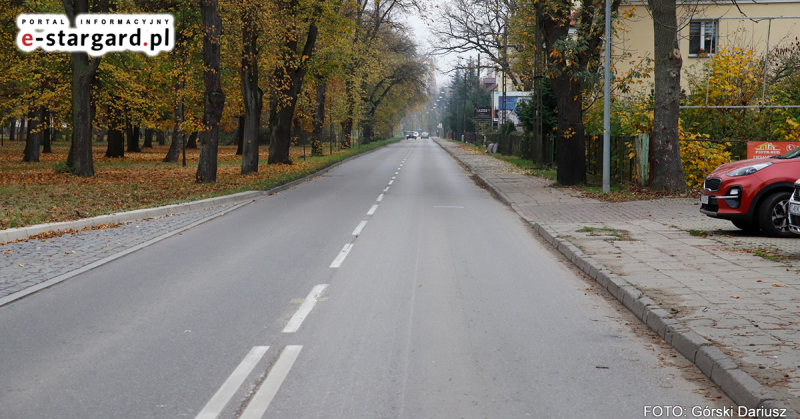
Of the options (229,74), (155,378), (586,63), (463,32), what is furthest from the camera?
(463,32)

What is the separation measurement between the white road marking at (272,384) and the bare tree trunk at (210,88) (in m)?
17.4

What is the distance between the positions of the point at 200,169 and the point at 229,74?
9977 millimetres

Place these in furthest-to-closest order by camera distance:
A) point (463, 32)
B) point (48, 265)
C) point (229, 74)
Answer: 1. point (463, 32)
2. point (229, 74)
3. point (48, 265)

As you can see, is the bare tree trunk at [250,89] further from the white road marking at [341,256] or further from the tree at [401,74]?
the tree at [401,74]

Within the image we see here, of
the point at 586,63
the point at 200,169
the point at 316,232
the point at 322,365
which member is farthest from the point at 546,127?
the point at 322,365

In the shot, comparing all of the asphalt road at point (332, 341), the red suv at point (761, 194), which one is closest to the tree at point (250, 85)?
the asphalt road at point (332, 341)

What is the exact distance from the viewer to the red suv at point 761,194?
11.0 m

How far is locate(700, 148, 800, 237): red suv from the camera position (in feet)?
36.0

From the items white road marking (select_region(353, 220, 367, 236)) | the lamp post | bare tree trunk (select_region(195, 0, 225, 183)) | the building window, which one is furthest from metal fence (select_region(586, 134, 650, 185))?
the building window

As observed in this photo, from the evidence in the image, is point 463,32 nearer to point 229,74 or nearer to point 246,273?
point 229,74

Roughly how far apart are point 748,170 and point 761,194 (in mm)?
475

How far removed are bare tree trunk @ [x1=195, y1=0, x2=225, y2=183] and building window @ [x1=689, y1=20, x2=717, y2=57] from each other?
2397 centimetres

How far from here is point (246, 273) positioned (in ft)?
28.0

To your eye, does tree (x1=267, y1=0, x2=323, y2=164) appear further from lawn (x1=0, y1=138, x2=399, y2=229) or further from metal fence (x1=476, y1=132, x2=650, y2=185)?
metal fence (x1=476, y1=132, x2=650, y2=185)
